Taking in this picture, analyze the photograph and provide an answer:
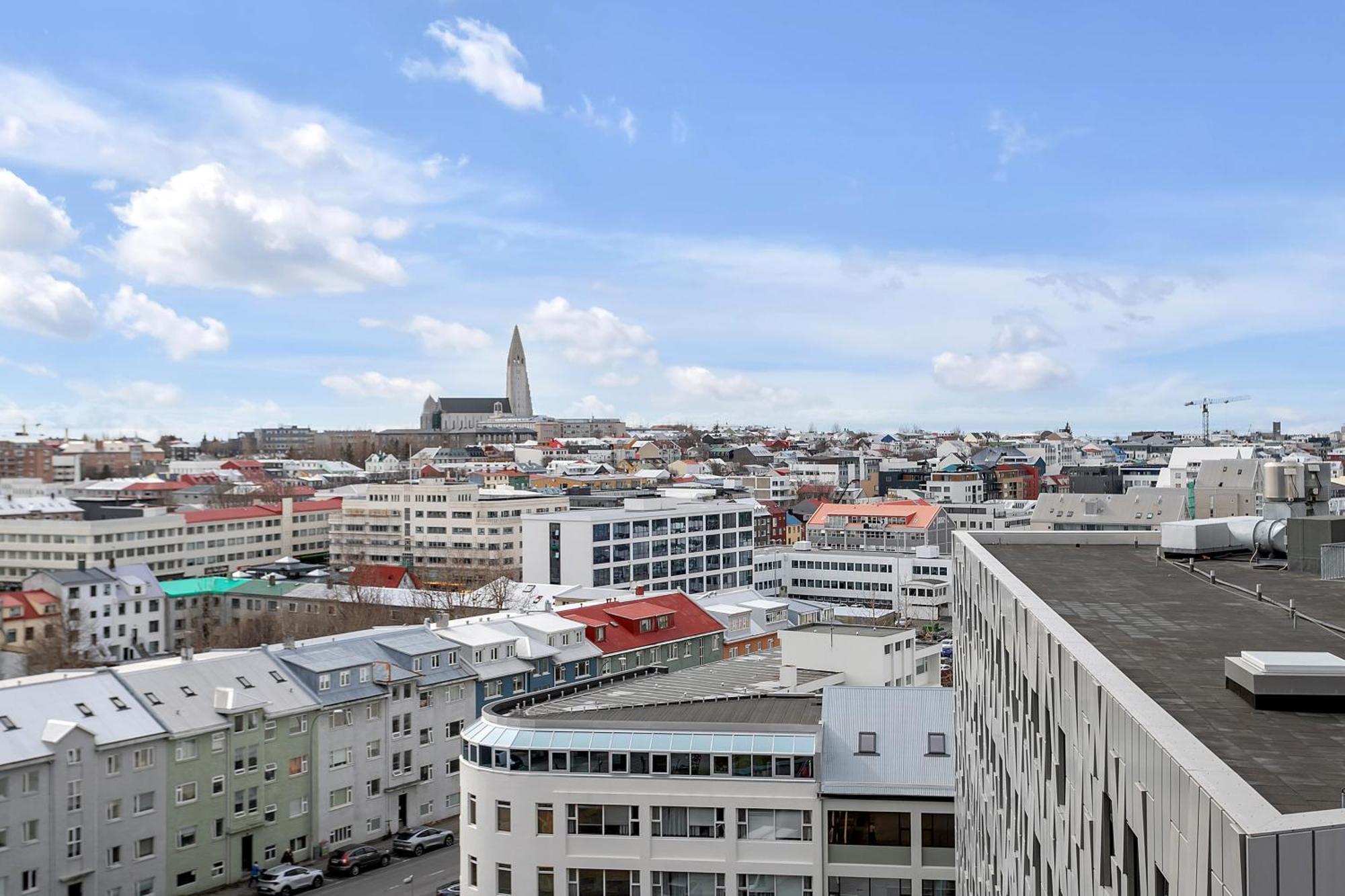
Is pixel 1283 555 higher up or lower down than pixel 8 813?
higher up

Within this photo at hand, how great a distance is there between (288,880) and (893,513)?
7390 cm

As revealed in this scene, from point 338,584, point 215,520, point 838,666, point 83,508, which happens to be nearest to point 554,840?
point 838,666

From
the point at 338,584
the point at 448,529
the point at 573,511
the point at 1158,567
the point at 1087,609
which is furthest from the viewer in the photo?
the point at 448,529

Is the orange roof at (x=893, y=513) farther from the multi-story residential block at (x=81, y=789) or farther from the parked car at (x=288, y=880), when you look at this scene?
the multi-story residential block at (x=81, y=789)

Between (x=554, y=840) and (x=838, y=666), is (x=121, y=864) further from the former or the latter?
(x=838, y=666)

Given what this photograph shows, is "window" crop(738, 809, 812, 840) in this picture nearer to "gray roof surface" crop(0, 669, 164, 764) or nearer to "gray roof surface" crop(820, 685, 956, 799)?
"gray roof surface" crop(820, 685, 956, 799)

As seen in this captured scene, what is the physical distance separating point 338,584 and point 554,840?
56522 millimetres

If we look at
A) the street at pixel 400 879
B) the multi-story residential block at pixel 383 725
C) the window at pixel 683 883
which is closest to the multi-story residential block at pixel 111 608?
the multi-story residential block at pixel 383 725

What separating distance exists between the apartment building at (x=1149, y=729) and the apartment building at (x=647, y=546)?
5989 centimetres

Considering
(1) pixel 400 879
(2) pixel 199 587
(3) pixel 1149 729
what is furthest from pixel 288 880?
(2) pixel 199 587

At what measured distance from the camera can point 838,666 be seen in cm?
3716

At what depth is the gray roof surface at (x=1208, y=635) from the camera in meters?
8.10

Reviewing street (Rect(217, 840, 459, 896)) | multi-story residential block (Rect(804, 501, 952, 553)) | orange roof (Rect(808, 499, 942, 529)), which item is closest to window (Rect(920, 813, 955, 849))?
street (Rect(217, 840, 459, 896))

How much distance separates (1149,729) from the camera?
26.1ft
